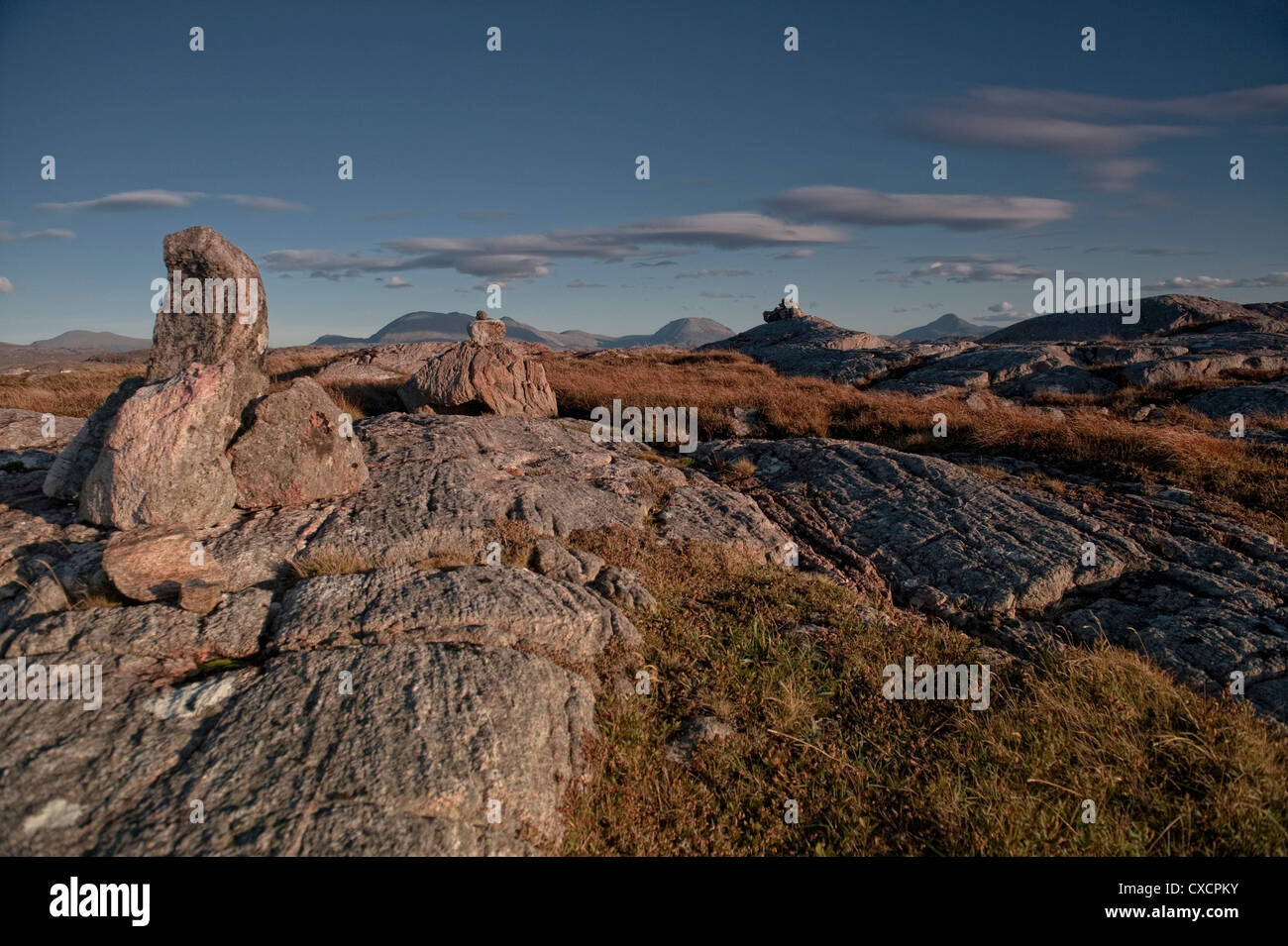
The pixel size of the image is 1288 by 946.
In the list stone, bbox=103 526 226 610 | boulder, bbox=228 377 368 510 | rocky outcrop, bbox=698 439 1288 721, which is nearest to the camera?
stone, bbox=103 526 226 610

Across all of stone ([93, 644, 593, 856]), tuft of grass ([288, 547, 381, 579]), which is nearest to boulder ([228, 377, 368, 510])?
tuft of grass ([288, 547, 381, 579])

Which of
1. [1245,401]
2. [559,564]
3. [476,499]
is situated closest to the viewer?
[559,564]

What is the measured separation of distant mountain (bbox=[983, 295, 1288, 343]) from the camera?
4650cm

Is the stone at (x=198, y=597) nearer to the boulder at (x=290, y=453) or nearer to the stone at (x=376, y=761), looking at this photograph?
the stone at (x=376, y=761)

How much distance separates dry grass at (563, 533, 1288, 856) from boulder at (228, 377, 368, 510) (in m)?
5.51

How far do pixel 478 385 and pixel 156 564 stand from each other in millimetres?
11045

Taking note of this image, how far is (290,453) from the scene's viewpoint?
9023 mm

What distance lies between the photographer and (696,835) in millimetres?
5059

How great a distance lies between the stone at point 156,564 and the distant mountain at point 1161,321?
57.5 metres

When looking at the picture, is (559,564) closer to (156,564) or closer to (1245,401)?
(156,564)

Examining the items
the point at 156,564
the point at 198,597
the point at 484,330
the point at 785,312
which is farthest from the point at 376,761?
the point at 785,312

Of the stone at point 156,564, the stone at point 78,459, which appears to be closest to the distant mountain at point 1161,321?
the stone at point 156,564

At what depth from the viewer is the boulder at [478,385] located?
1706 centimetres

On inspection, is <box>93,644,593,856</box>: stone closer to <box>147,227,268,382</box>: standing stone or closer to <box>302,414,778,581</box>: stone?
<box>302,414,778,581</box>: stone
